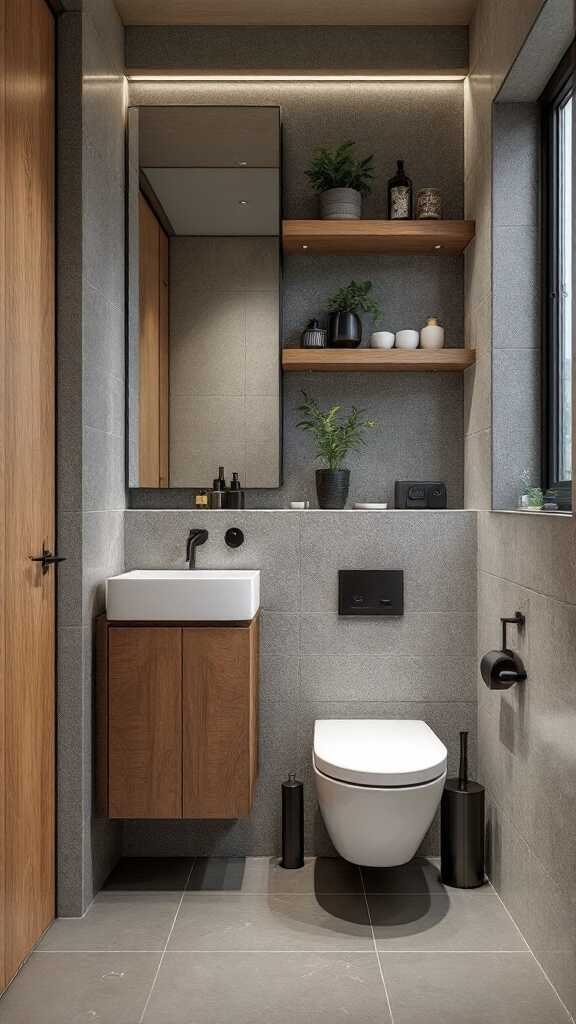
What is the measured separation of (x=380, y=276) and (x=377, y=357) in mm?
395

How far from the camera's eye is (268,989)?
6.53ft

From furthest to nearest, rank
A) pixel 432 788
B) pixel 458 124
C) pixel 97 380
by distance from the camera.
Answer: pixel 458 124
pixel 97 380
pixel 432 788

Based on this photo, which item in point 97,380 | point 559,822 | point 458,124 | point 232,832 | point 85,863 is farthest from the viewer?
point 458,124

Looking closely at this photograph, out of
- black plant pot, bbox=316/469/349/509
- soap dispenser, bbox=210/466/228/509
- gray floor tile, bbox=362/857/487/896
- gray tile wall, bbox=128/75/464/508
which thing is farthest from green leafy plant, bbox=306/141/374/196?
gray floor tile, bbox=362/857/487/896

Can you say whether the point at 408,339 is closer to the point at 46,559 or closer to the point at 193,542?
the point at 193,542

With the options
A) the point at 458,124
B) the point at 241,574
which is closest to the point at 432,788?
the point at 241,574

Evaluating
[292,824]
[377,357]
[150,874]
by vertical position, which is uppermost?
[377,357]

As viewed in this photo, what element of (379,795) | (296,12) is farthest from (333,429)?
(296,12)

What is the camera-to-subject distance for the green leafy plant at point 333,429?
2.97m

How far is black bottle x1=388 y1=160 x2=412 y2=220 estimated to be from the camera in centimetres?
293

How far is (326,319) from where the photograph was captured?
10.1ft

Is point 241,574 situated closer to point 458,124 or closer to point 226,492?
point 226,492

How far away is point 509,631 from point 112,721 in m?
1.16

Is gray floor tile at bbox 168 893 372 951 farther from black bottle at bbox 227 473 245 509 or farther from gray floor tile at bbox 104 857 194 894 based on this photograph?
black bottle at bbox 227 473 245 509
